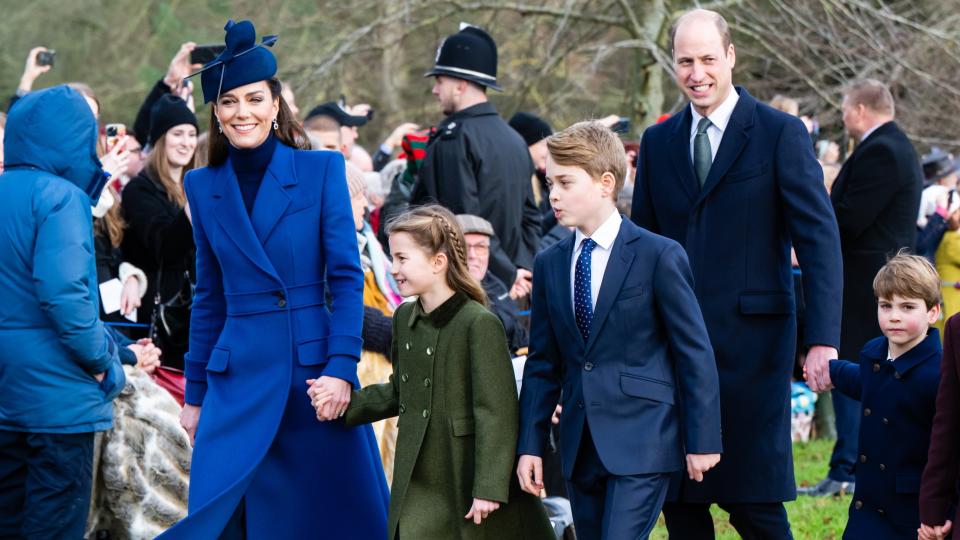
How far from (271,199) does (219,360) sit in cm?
59

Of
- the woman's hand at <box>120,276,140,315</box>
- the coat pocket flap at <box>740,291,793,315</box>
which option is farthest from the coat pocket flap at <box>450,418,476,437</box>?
the woman's hand at <box>120,276,140,315</box>

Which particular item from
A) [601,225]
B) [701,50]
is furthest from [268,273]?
[701,50]

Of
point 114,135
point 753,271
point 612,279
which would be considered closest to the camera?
point 612,279

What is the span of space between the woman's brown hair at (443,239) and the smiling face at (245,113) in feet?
1.93

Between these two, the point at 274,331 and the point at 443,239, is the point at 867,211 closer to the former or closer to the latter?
the point at 443,239

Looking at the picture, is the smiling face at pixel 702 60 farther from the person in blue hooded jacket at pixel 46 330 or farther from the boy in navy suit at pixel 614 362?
the person in blue hooded jacket at pixel 46 330

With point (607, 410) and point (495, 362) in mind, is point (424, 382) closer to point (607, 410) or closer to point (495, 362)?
point (495, 362)

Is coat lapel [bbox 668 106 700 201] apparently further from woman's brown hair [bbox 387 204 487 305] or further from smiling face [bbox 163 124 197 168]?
smiling face [bbox 163 124 197 168]

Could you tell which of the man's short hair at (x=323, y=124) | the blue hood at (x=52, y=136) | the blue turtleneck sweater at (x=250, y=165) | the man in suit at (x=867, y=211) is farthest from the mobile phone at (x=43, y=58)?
the man in suit at (x=867, y=211)

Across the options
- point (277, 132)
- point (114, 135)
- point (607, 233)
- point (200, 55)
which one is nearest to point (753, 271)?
point (607, 233)

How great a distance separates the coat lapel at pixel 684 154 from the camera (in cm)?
494

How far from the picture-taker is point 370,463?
4918mm

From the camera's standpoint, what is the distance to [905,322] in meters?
5.08

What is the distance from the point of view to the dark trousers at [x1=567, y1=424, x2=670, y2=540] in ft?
14.2
